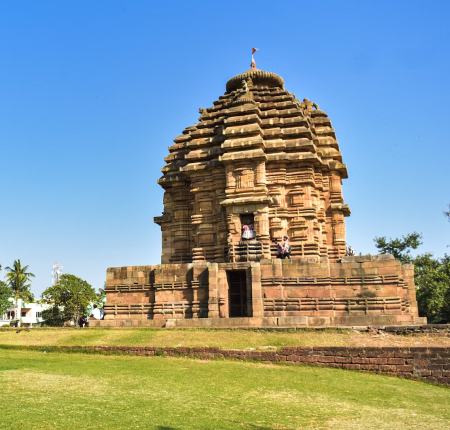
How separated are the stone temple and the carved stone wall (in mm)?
60

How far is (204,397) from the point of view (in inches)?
346

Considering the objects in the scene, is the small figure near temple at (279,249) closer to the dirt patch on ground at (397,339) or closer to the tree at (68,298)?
the dirt patch on ground at (397,339)

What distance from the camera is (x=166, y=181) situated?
88.8ft

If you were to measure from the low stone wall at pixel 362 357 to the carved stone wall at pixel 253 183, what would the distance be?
9.23 metres

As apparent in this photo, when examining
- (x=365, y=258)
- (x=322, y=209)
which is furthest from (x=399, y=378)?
(x=322, y=209)

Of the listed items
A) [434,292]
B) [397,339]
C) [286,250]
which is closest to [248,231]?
[286,250]

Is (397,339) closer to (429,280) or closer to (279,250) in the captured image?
(279,250)

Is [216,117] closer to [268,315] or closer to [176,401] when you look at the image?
[268,315]

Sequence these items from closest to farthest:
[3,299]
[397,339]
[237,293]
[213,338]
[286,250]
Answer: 1. [397,339]
2. [213,338]
3. [237,293]
4. [286,250]
5. [3,299]

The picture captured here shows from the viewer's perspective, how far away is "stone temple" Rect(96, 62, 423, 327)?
63.4 ft

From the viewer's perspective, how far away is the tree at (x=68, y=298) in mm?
47031

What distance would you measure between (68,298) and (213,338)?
117ft

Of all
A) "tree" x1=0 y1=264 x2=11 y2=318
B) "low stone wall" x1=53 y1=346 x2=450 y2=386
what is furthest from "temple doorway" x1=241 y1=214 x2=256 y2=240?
"tree" x1=0 y1=264 x2=11 y2=318

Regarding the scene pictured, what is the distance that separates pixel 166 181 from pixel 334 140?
411 inches
